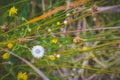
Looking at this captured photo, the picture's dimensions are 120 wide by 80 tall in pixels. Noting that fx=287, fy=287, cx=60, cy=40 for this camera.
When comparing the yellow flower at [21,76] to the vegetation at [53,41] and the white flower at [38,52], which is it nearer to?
the vegetation at [53,41]

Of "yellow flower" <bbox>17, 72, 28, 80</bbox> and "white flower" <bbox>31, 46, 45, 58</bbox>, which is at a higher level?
"white flower" <bbox>31, 46, 45, 58</bbox>

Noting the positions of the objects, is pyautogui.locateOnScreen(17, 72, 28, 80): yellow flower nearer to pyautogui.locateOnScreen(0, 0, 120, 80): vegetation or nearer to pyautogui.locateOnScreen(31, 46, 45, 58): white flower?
pyautogui.locateOnScreen(0, 0, 120, 80): vegetation

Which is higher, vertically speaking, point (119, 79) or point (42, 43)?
point (42, 43)

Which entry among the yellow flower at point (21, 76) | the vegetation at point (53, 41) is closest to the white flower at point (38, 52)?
the vegetation at point (53, 41)

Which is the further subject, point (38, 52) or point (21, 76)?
point (21, 76)

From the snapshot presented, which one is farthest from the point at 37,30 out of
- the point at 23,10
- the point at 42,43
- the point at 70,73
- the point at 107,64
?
the point at 107,64

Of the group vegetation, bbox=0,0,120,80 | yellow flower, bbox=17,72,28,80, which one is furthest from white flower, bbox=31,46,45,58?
yellow flower, bbox=17,72,28,80

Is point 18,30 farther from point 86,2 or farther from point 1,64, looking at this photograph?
point 86,2

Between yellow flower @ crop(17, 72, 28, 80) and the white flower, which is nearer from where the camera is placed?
the white flower

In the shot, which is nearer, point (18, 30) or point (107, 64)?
point (18, 30)
